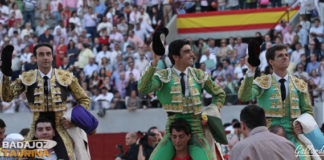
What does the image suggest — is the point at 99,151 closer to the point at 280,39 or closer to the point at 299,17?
the point at 280,39

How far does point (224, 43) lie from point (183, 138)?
11.1 meters

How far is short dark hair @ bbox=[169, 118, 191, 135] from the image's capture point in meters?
6.97

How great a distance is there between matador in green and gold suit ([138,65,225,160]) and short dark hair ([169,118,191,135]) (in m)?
0.10

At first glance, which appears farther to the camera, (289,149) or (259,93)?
(259,93)

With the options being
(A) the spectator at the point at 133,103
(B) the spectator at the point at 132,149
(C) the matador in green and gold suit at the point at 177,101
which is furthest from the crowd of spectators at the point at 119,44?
(C) the matador in green and gold suit at the point at 177,101

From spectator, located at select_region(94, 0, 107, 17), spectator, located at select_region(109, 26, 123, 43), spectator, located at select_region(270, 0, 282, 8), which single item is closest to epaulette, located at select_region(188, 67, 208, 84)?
A: spectator, located at select_region(109, 26, 123, 43)

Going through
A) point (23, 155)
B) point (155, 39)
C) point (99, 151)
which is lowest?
point (99, 151)

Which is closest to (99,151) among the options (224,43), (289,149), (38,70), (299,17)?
(224,43)

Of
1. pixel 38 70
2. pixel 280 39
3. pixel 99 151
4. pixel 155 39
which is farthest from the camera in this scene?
pixel 280 39

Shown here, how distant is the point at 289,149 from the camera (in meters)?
5.18

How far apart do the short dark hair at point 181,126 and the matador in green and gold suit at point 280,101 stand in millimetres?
738

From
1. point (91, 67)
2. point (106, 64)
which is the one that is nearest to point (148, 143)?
point (106, 64)

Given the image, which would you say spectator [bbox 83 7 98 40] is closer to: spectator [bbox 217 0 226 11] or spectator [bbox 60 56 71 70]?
spectator [bbox 60 56 71 70]

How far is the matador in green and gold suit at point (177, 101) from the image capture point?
23.0 feet
